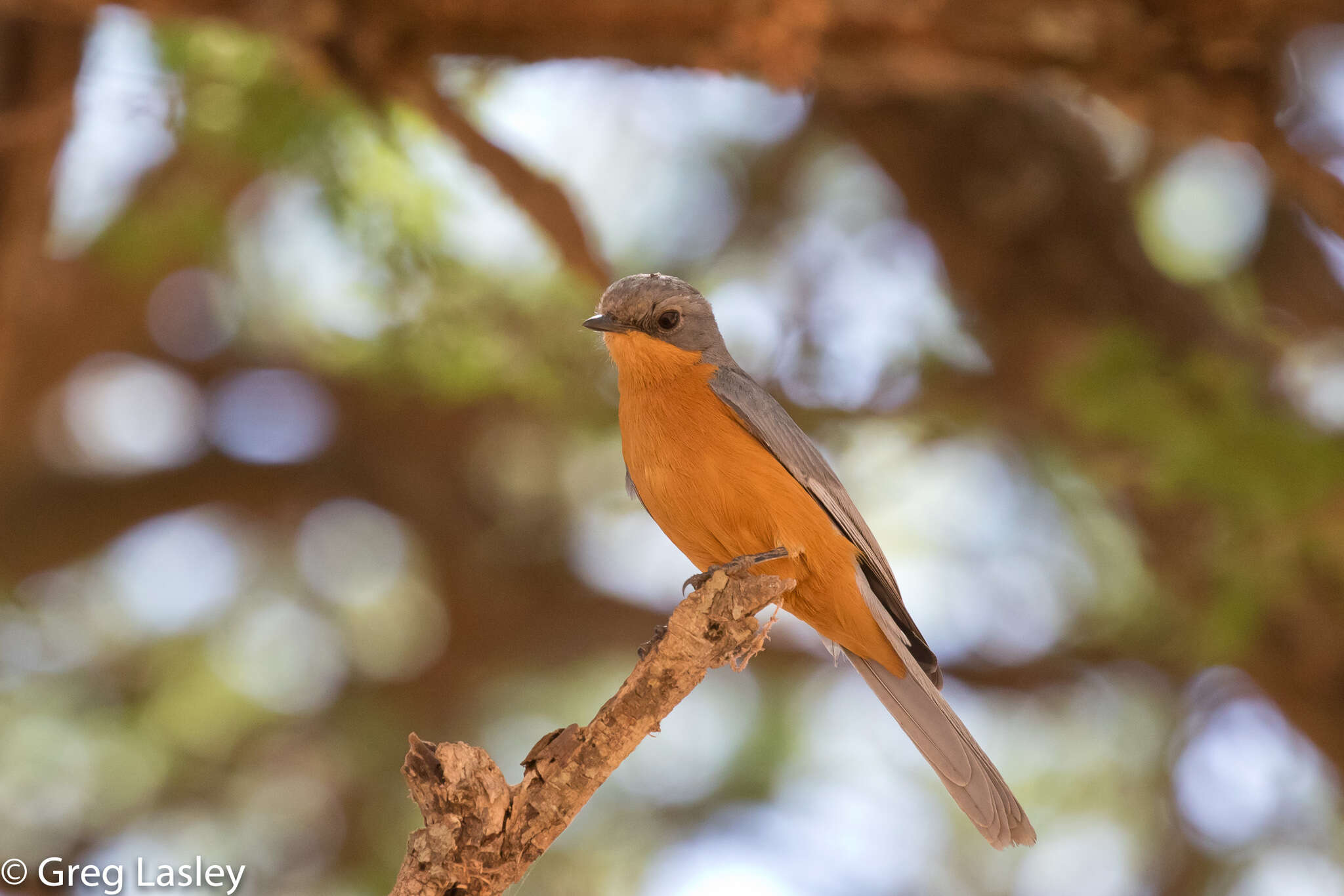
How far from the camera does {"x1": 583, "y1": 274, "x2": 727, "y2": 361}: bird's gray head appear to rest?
4.55 metres

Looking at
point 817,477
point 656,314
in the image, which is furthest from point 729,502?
point 656,314

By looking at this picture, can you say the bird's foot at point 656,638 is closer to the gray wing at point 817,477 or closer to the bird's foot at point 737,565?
the bird's foot at point 737,565

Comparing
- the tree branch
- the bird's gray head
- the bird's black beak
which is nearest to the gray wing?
the bird's gray head

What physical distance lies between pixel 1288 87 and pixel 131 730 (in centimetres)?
818

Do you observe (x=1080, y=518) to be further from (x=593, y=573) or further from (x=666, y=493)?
(x=666, y=493)

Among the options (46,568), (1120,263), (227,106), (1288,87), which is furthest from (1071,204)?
(46,568)

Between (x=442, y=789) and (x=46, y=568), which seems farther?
(x=46, y=568)

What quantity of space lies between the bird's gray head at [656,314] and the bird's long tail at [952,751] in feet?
4.70

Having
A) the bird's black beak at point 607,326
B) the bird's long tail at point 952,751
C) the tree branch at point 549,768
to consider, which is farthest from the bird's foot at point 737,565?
the bird's black beak at point 607,326

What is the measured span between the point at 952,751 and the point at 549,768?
1.72 meters

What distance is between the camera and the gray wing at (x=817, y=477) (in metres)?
4.21

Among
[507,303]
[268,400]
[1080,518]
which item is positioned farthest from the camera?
[268,400]

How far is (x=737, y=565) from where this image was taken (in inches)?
144

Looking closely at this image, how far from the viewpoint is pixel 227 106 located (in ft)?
21.9
